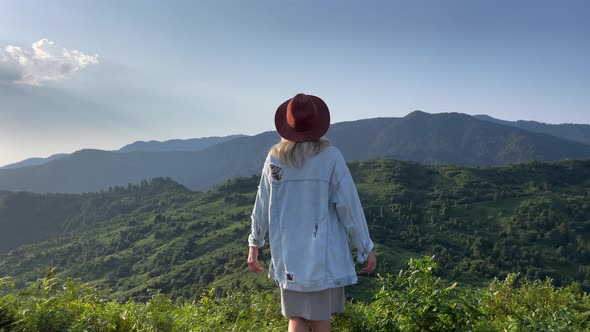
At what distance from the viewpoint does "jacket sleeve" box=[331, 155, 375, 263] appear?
3.37 metres

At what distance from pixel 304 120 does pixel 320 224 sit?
922mm

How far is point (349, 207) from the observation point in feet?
11.0

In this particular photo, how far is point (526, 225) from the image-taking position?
123062 millimetres

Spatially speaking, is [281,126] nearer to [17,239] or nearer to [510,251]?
[510,251]

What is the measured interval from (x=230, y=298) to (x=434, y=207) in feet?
488

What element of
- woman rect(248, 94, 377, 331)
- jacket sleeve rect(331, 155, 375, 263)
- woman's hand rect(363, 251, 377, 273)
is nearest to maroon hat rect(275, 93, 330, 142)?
woman rect(248, 94, 377, 331)

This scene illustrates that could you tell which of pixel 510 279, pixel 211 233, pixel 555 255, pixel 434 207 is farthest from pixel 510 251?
pixel 510 279

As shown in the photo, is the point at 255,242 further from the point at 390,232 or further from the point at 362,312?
the point at 390,232

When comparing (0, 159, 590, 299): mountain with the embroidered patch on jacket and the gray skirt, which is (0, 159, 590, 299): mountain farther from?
the embroidered patch on jacket

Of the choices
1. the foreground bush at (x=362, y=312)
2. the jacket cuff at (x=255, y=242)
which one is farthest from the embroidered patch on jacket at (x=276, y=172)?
the foreground bush at (x=362, y=312)

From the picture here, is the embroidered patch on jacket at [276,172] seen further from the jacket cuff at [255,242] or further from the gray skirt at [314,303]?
the gray skirt at [314,303]

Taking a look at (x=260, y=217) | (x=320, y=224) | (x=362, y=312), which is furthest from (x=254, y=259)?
(x=362, y=312)

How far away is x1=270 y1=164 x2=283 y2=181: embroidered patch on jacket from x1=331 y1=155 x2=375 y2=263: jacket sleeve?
18.6 inches

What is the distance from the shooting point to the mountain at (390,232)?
10169cm
